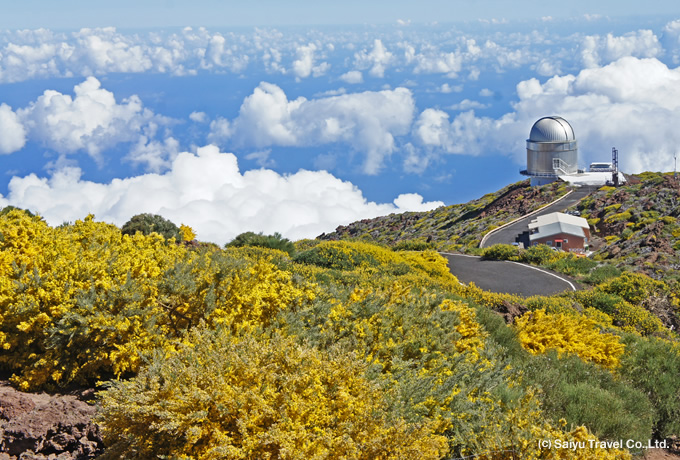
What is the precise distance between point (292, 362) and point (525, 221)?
127ft

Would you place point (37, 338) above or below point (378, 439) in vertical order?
above

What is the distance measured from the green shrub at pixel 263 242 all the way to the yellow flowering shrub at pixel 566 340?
29.6 ft

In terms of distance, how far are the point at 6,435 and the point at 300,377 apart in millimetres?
3037

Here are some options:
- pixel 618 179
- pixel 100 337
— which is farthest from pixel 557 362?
pixel 618 179

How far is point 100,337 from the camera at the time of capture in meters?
7.43

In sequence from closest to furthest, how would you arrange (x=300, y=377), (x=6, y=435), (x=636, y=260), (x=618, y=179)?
1. (x=300, y=377)
2. (x=6, y=435)
3. (x=636, y=260)
4. (x=618, y=179)

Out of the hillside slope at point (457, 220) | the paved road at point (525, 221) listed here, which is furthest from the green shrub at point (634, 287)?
the hillside slope at point (457, 220)

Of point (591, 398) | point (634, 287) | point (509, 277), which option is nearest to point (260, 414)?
point (591, 398)

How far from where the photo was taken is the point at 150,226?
698 inches

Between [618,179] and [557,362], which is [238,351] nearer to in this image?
Result: [557,362]

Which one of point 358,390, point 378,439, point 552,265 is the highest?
point 552,265

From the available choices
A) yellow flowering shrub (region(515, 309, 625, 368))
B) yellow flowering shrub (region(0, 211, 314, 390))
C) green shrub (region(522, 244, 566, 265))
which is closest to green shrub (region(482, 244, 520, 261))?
Answer: green shrub (region(522, 244, 566, 265))

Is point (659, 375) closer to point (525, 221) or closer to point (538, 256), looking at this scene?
point (538, 256)

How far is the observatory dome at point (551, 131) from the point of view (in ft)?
191
